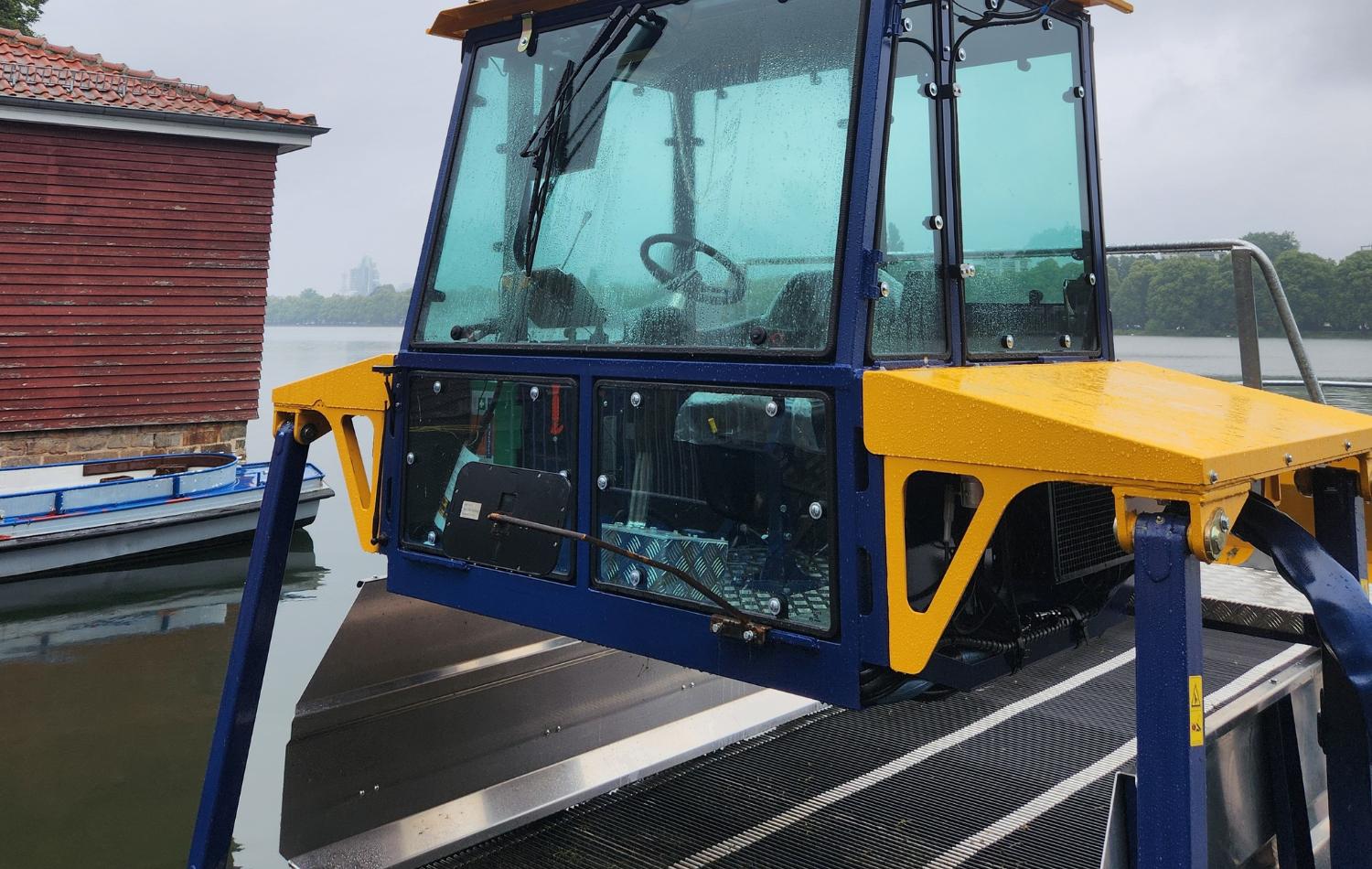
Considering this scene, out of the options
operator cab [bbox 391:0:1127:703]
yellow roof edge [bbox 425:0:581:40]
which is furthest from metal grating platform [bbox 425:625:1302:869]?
yellow roof edge [bbox 425:0:581:40]

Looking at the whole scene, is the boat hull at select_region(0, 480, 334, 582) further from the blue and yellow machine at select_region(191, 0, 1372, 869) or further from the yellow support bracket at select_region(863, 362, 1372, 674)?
the yellow support bracket at select_region(863, 362, 1372, 674)

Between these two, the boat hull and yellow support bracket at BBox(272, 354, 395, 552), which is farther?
the boat hull

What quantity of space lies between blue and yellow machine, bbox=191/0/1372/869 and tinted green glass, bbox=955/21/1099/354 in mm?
12

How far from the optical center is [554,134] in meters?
3.12

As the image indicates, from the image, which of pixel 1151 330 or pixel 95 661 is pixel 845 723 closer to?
pixel 1151 330

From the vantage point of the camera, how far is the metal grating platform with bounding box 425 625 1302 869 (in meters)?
3.74

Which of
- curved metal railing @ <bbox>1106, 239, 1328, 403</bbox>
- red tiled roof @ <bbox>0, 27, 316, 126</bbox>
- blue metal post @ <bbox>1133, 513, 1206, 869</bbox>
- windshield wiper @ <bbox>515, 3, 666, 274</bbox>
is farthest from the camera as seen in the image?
red tiled roof @ <bbox>0, 27, 316, 126</bbox>

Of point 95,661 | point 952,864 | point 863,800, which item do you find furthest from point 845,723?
point 95,661

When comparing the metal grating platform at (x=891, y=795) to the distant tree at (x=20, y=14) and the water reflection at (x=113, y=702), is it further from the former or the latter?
the distant tree at (x=20, y=14)

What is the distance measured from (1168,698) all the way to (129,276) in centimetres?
1539

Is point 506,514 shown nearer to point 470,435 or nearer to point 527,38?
point 470,435

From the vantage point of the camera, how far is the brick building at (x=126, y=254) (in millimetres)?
13898

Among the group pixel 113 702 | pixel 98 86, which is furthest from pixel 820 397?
pixel 98 86

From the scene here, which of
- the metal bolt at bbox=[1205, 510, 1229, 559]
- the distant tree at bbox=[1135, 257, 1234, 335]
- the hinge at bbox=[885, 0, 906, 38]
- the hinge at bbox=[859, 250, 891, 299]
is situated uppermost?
the hinge at bbox=[885, 0, 906, 38]
